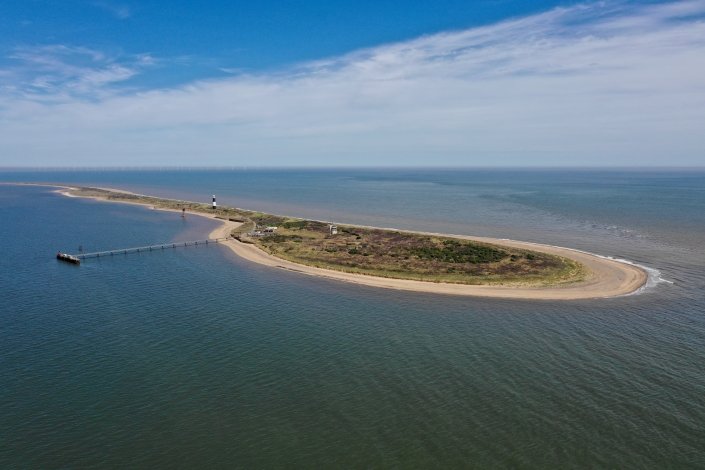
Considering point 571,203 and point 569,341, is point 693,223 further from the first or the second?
point 569,341

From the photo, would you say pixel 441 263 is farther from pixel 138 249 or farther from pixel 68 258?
pixel 68 258

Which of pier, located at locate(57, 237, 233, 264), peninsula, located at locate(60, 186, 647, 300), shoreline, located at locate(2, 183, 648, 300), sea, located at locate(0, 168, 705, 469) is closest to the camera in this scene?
sea, located at locate(0, 168, 705, 469)

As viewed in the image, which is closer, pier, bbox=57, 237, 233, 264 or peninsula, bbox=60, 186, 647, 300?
peninsula, bbox=60, 186, 647, 300

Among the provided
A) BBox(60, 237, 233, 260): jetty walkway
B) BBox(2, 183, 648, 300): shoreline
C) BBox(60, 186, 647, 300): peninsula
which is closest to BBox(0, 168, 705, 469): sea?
BBox(2, 183, 648, 300): shoreline

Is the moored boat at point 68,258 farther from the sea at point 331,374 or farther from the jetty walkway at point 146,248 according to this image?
the sea at point 331,374

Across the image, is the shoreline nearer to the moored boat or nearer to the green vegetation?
the green vegetation

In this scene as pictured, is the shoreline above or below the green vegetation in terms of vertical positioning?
below
